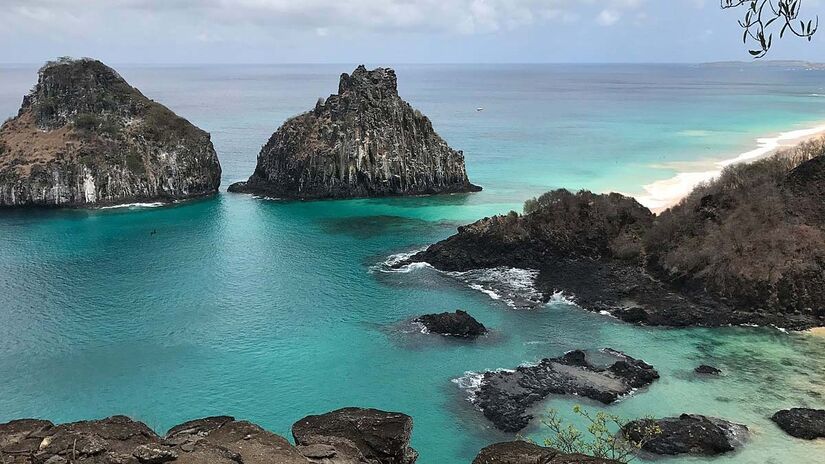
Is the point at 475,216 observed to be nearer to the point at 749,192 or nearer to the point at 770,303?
the point at 749,192

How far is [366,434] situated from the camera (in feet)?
68.5

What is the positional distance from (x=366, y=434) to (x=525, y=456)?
5.61 metres

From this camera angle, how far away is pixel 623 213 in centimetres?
7050

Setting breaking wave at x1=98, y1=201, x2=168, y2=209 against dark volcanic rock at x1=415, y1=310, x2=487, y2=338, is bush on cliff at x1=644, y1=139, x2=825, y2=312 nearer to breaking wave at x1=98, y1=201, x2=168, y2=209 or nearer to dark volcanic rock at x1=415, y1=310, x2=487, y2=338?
dark volcanic rock at x1=415, y1=310, x2=487, y2=338

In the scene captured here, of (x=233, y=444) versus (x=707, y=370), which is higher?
(x=233, y=444)

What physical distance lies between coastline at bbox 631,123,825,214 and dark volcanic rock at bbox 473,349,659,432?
44.3m

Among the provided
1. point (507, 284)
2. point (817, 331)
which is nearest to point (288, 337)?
point (507, 284)

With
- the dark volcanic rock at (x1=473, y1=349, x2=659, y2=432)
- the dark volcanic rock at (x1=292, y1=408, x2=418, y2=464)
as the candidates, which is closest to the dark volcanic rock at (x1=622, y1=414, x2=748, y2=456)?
the dark volcanic rock at (x1=473, y1=349, x2=659, y2=432)

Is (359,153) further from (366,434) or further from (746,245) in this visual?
(366,434)

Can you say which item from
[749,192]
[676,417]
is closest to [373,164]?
[749,192]

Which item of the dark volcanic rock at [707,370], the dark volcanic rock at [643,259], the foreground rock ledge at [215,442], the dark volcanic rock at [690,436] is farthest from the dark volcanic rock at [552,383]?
the foreground rock ledge at [215,442]

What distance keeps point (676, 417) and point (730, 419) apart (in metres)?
3.42

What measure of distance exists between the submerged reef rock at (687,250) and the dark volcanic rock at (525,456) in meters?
40.3

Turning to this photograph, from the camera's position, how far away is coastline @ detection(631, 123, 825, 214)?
3873 inches
